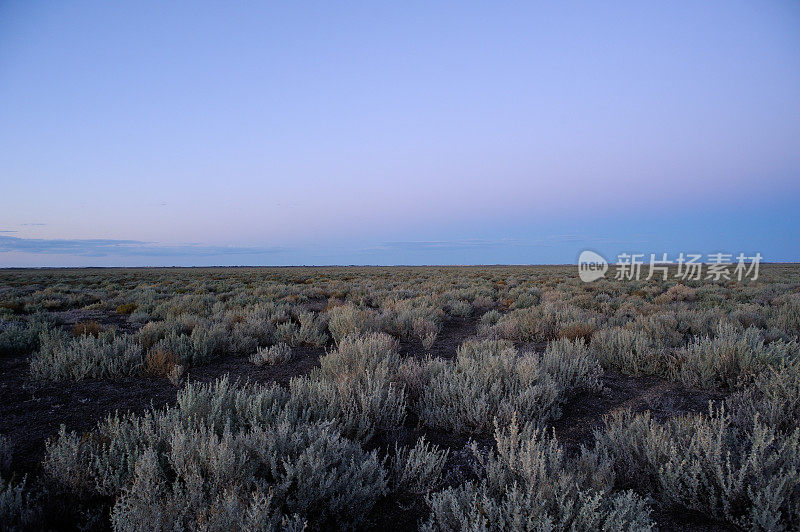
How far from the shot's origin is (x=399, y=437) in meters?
3.17

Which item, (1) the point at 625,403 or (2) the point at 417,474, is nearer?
(2) the point at 417,474

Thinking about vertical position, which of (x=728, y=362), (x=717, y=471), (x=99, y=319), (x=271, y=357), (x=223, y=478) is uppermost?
(x=728, y=362)

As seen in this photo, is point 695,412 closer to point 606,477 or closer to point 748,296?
point 606,477

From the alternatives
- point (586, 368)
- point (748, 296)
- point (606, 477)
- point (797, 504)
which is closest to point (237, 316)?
point (586, 368)

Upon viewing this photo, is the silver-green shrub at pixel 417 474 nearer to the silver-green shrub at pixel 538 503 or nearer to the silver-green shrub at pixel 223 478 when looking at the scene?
the silver-green shrub at pixel 223 478

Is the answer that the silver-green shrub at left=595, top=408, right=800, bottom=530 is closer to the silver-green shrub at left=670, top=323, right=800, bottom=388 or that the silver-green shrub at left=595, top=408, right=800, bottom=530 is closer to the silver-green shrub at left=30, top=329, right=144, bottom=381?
the silver-green shrub at left=670, top=323, right=800, bottom=388

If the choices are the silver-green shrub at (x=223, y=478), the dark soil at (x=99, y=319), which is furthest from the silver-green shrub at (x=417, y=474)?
the dark soil at (x=99, y=319)

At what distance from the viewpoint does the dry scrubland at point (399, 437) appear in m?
2.12

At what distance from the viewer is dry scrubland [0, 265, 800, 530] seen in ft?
6.95

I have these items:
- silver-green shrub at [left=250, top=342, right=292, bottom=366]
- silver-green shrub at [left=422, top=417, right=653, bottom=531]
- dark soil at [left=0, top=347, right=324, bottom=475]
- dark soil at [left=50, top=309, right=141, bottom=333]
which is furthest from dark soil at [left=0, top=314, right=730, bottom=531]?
dark soil at [left=50, top=309, right=141, bottom=333]

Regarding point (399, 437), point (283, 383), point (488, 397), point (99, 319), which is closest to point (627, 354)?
point (488, 397)

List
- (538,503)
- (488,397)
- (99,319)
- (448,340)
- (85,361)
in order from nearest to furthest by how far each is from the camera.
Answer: (538,503) → (488,397) → (85,361) → (448,340) → (99,319)

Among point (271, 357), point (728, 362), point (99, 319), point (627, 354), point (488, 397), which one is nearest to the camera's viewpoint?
point (488, 397)

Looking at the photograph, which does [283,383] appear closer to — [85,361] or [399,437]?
[399,437]
